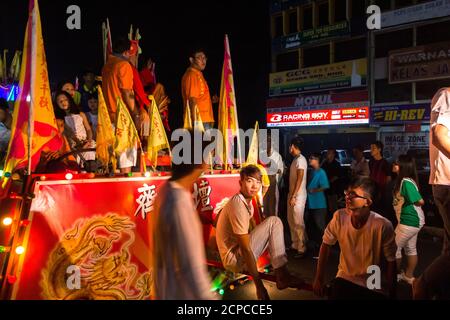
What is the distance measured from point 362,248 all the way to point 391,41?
18.8 metres

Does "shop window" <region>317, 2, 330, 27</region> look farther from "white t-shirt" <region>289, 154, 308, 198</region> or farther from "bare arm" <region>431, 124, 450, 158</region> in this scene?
"bare arm" <region>431, 124, 450, 158</region>

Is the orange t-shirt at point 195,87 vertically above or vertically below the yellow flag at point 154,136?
above

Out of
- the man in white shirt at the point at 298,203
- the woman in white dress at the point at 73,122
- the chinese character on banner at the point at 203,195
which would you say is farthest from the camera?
the man in white shirt at the point at 298,203

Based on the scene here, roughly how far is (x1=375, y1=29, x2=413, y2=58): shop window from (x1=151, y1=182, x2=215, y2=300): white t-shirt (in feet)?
63.8

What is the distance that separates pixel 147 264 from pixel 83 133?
2456 mm

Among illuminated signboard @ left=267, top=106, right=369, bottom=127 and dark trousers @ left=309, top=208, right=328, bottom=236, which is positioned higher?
illuminated signboard @ left=267, top=106, right=369, bottom=127

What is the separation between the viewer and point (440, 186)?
3293 mm

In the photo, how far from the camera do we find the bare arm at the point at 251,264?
3.79 meters

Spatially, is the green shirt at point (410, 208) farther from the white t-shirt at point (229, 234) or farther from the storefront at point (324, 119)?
the storefront at point (324, 119)

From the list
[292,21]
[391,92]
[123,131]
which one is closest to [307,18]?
[292,21]

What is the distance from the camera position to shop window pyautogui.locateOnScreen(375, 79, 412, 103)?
19.1 metres

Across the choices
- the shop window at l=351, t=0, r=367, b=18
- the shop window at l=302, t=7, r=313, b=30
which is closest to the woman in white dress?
the shop window at l=351, t=0, r=367, b=18

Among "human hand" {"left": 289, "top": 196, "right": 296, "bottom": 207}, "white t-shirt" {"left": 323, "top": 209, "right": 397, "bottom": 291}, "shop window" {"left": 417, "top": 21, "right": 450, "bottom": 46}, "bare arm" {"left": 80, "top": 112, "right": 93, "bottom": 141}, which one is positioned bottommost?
"human hand" {"left": 289, "top": 196, "right": 296, "bottom": 207}

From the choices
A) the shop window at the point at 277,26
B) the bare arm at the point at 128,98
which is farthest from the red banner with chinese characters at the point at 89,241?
the shop window at the point at 277,26
